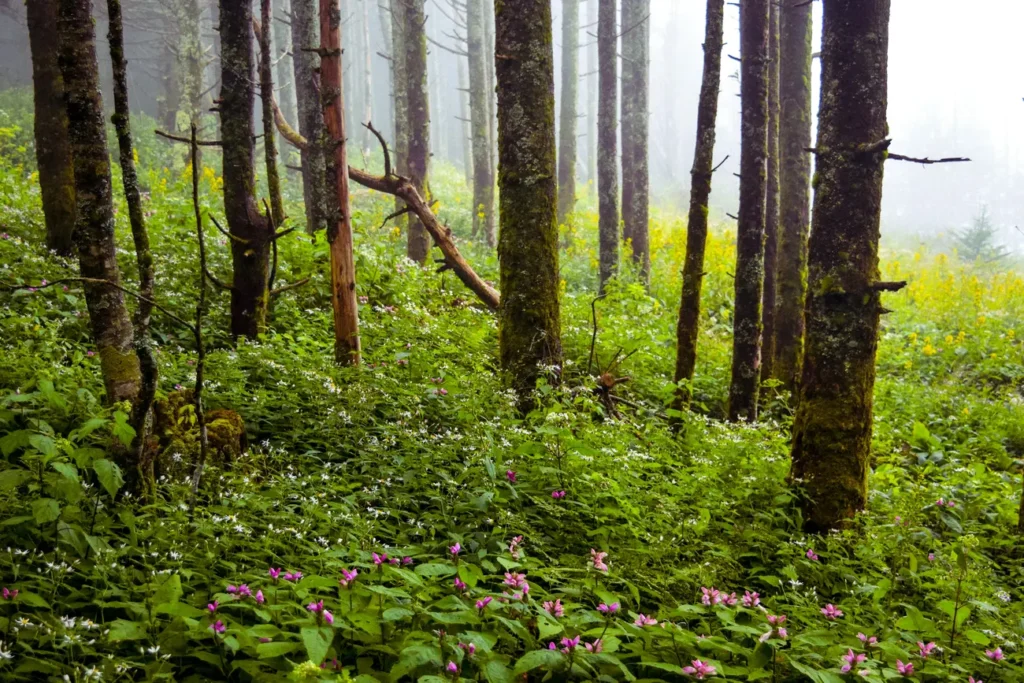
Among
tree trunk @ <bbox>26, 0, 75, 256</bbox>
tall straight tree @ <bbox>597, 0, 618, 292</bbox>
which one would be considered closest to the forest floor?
tree trunk @ <bbox>26, 0, 75, 256</bbox>

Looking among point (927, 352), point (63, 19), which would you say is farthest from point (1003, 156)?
point (63, 19)

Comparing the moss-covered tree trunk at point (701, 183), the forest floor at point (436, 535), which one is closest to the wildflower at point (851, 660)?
the forest floor at point (436, 535)

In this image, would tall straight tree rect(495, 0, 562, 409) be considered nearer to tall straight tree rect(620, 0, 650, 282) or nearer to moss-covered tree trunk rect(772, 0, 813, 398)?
moss-covered tree trunk rect(772, 0, 813, 398)

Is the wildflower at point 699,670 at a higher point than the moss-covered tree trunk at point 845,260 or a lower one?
lower

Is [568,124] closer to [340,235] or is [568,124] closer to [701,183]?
[701,183]

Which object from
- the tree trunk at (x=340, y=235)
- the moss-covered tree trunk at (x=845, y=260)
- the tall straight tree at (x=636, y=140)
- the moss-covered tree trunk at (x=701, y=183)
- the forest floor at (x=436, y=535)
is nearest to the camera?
the forest floor at (x=436, y=535)

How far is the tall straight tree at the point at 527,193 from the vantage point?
5371mm

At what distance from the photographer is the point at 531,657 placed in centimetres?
218

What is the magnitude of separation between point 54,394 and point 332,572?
1959 millimetres

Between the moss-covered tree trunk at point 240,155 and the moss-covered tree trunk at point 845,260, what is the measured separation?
4.67m

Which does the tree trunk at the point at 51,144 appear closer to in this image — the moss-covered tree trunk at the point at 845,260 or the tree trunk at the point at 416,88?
the tree trunk at the point at 416,88

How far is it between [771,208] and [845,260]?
4497 mm

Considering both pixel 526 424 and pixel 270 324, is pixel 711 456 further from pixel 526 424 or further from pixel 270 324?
pixel 270 324

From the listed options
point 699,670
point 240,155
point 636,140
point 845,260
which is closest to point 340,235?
point 240,155
